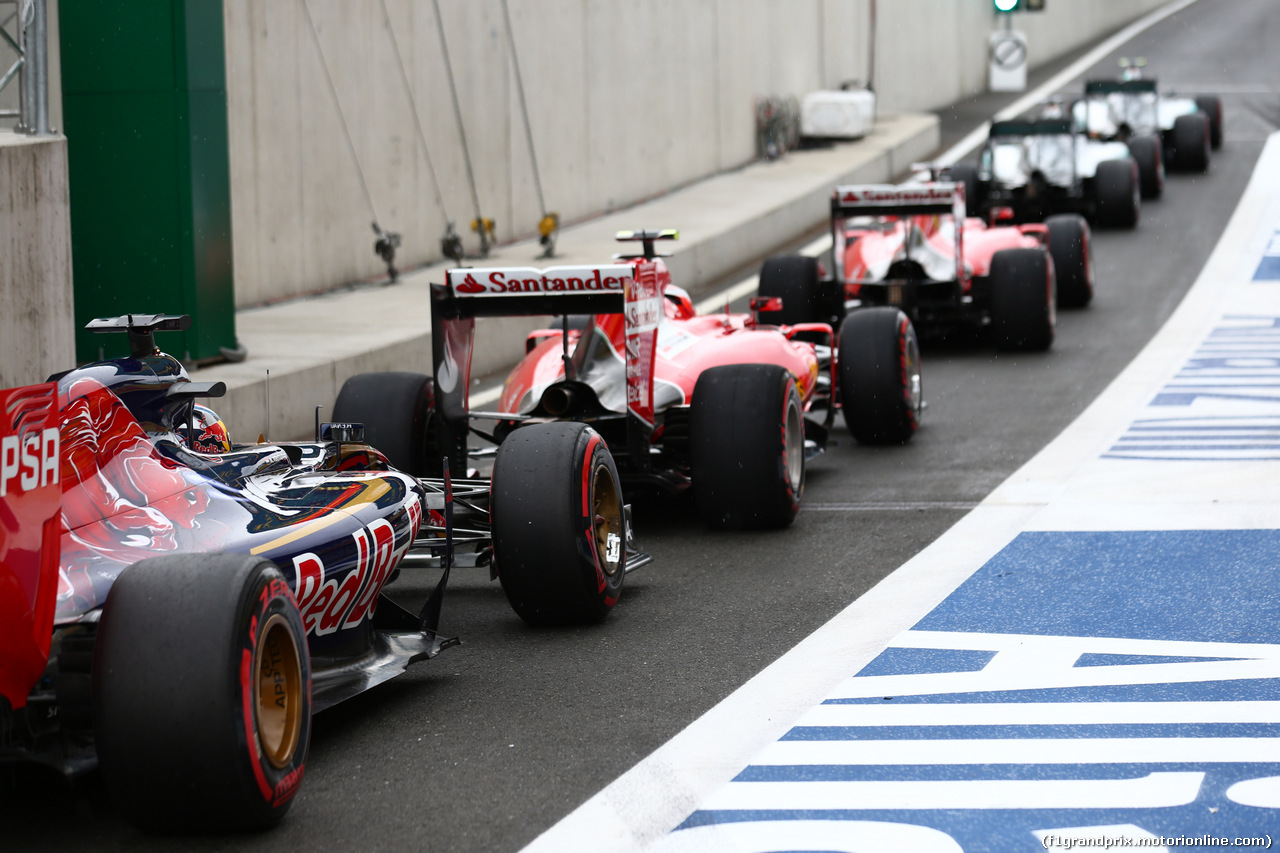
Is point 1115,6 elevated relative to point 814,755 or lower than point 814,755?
elevated

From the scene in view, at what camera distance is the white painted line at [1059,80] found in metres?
31.1

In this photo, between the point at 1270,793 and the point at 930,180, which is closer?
the point at 1270,793

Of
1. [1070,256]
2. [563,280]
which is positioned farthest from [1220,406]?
[563,280]

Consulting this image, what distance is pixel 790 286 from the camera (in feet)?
46.0

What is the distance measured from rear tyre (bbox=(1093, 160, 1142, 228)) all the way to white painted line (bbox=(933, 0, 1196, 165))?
1615 millimetres

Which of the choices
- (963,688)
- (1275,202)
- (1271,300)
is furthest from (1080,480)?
(1275,202)

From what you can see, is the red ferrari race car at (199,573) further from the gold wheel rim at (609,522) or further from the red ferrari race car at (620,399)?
the red ferrari race car at (620,399)

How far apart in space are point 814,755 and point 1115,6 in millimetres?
54670

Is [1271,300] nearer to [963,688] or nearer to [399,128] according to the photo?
[399,128]

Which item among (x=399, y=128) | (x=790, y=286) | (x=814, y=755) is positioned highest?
(x=399, y=128)

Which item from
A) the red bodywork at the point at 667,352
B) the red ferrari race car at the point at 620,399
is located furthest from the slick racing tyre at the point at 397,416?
the red bodywork at the point at 667,352

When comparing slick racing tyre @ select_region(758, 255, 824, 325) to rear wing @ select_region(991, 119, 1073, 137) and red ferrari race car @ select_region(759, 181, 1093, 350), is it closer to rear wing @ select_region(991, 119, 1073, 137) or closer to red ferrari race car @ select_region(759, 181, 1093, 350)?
red ferrari race car @ select_region(759, 181, 1093, 350)

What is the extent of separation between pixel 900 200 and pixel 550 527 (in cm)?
804

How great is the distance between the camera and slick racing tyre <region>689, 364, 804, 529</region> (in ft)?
27.0
